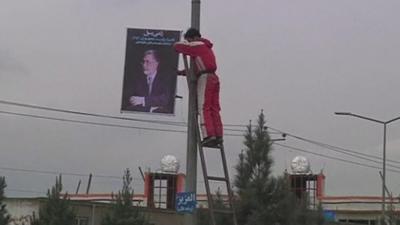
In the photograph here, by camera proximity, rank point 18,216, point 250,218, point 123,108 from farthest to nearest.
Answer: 1. point 18,216
2. point 250,218
3. point 123,108

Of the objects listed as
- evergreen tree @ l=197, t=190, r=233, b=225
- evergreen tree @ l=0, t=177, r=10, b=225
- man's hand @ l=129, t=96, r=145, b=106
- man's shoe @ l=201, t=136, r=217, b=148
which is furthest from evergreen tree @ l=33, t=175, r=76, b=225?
man's shoe @ l=201, t=136, r=217, b=148

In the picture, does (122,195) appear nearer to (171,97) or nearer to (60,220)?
(60,220)

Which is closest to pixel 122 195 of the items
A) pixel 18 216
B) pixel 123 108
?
pixel 18 216

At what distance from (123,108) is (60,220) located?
59.8 feet

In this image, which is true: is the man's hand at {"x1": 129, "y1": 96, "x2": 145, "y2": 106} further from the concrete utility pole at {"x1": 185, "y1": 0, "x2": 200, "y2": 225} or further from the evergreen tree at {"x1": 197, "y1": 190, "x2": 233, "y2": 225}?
the evergreen tree at {"x1": 197, "y1": 190, "x2": 233, "y2": 225}

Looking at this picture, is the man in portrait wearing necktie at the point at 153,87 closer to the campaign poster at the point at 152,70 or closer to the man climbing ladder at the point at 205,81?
the campaign poster at the point at 152,70

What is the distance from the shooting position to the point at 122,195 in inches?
1281

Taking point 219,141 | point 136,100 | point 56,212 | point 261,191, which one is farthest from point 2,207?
point 219,141

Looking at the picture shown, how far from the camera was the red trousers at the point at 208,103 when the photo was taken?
12.7m

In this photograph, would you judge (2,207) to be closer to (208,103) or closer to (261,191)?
(261,191)

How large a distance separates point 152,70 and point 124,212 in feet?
63.9

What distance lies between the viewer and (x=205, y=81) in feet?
41.7

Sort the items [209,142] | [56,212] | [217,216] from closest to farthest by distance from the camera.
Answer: [209,142] < [217,216] < [56,212]

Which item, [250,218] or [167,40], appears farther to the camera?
[250,218]
